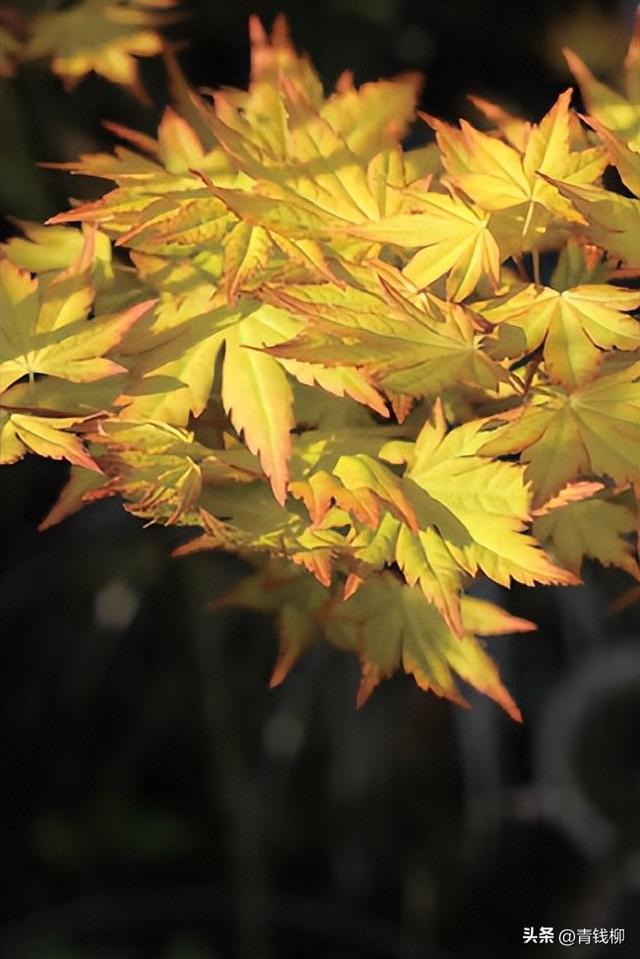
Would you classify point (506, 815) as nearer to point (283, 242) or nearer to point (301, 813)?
point (301, 813)

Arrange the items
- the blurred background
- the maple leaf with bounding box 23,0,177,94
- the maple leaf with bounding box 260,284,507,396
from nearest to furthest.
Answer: the maple leaf with bounding box 260,284,507,396
the maple leaf with bounding box 23,0,177,94
the blurred background

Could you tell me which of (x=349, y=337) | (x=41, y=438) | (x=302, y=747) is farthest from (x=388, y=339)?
(x=302, y=747)

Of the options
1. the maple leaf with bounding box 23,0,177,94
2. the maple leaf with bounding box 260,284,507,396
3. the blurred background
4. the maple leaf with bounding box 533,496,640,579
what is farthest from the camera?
the blurred background

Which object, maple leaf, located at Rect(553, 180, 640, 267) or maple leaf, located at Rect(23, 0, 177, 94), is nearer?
maple leaf, located at Rect(553, 180, 640, 267)

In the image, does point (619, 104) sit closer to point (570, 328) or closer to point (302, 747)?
point (570, 328)

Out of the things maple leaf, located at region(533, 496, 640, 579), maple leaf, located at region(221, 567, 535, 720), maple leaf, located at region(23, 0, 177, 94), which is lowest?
maple leaf, located at region(221, 567, 535, 720)

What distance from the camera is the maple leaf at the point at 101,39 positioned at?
86cm

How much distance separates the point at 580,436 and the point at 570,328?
0.16 feet

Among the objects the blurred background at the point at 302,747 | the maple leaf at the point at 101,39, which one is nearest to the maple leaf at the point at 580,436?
the maple leaf at the point at 101,39

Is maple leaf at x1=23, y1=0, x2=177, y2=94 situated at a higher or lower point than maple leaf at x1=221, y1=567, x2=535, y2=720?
higher

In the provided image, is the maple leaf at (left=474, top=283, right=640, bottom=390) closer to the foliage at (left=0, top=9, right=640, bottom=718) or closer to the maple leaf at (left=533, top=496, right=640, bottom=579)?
the foliage at (left=0, top=9, right=640, bottom=718)

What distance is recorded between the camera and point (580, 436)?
1.61 feet

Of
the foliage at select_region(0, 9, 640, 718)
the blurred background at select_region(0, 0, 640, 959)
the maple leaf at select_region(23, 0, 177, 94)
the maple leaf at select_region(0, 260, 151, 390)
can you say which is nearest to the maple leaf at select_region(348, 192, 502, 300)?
the foliage at select_region(0, 9, 640, 718)

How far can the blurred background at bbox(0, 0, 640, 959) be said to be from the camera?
138 centimetres
